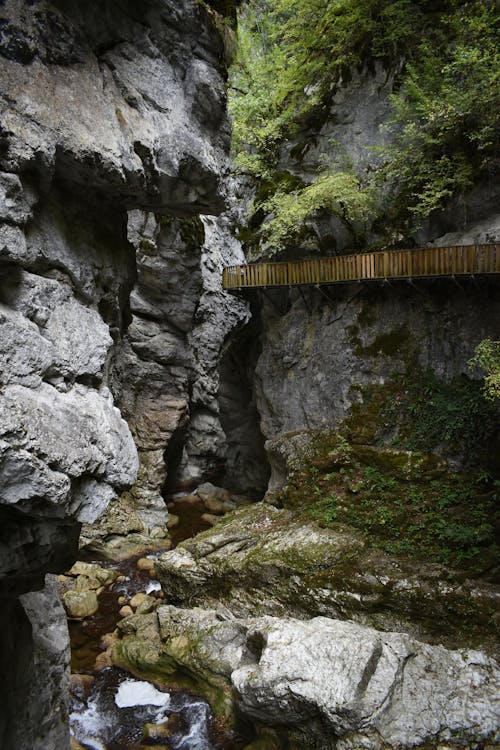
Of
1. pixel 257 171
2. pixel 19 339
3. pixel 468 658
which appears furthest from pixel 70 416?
pixel 257 171

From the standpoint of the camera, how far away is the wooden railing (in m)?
12.5

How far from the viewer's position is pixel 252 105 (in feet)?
62.7

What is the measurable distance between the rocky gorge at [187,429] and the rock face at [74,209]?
0.08 feet

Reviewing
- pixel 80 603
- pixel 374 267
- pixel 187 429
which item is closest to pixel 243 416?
pixel 187 429

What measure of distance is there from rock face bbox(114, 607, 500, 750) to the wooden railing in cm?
921

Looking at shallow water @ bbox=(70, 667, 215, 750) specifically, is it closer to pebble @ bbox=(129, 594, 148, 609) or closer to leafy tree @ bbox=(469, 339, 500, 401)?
pebble @ bbox=(129, 594, 148, 609)

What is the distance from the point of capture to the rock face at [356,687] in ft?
23.1

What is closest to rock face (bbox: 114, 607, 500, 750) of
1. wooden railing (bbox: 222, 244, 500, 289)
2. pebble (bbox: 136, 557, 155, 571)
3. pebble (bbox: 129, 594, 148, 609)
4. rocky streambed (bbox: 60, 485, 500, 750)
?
rocky streambed (bbox: 60, 485, 500, 750)

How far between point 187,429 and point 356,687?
16.0 metres

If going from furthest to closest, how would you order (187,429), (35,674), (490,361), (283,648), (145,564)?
(187,429) → (145,564) → (490,361) → (283,648) → (35,674)

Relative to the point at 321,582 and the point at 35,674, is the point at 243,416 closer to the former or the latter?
the point at 321,582

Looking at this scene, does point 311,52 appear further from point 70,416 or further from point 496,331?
point 70,416

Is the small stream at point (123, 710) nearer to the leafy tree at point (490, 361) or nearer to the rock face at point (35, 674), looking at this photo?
the rock face at point (35, 674)

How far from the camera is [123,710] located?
9.48m
